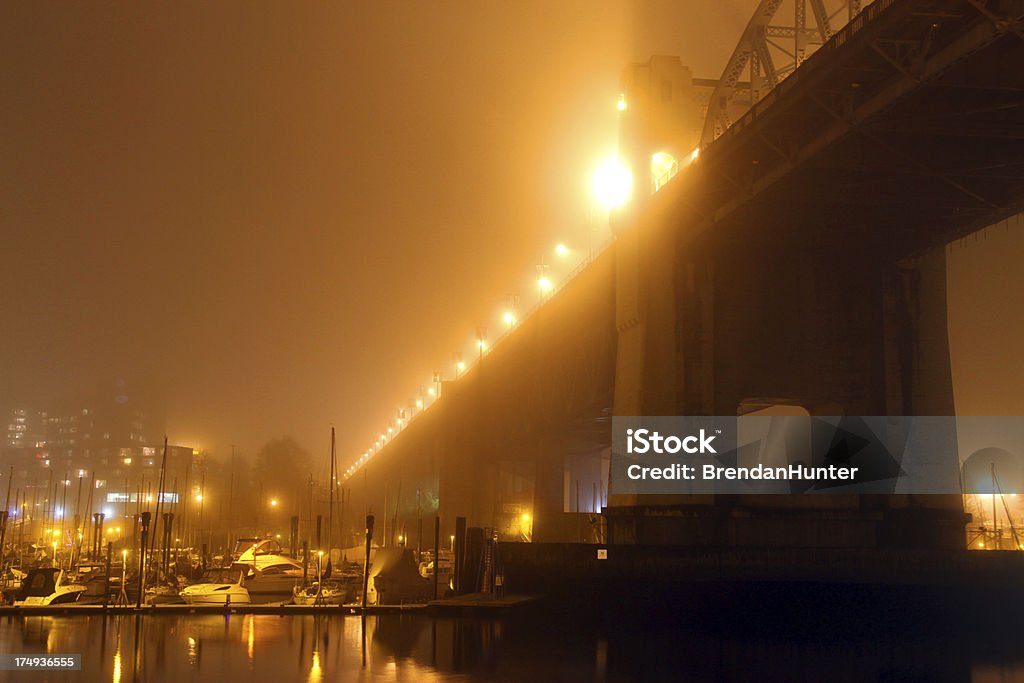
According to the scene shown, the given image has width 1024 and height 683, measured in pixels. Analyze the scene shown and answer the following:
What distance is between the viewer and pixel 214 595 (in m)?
46.3

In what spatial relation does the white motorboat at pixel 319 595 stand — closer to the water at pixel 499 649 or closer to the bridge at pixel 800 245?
the water at pixel 499 649

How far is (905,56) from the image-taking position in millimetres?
28078

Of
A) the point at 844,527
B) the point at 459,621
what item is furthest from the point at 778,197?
the point at 459,621

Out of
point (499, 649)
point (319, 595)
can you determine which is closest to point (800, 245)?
point (499, 649)

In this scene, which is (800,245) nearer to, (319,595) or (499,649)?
(499,649)

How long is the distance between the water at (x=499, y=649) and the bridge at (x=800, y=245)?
15.0 feet

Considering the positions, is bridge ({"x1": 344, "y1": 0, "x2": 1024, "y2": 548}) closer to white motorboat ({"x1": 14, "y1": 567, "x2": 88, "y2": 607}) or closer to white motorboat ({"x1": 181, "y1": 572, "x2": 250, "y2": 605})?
white motorboat ({"x1": 181, "y1": 572, "x2": 250, "y2": 605})

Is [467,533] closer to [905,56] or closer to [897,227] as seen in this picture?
[897,227]

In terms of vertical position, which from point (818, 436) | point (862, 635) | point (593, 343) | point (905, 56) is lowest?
point (862, 635)

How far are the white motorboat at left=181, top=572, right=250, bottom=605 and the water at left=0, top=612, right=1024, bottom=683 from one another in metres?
3.08

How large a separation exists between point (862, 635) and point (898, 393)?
988 centimetres

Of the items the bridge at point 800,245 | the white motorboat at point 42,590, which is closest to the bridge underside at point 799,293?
the bridge at point 800,245

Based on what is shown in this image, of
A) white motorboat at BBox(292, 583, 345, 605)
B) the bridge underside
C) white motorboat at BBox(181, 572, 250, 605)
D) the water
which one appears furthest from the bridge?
white motorboat at BBox(181, 572, 250, 605)

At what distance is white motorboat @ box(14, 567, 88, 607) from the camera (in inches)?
1716
